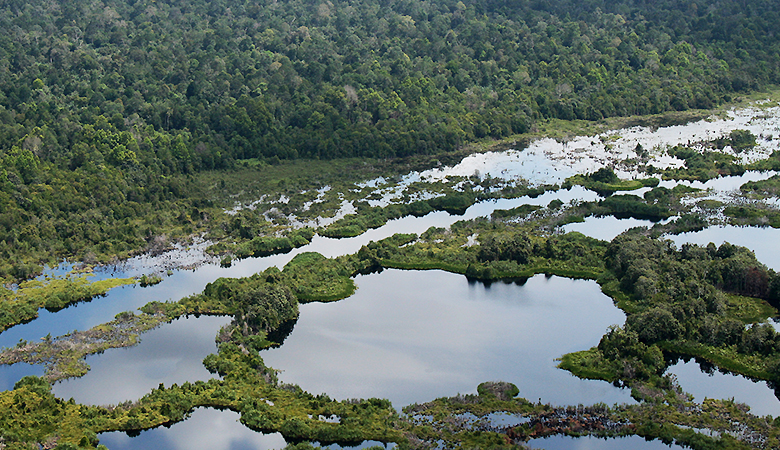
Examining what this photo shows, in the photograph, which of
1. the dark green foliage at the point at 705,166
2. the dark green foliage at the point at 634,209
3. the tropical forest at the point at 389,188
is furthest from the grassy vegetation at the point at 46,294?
the dark green foliage at the point at 705,166

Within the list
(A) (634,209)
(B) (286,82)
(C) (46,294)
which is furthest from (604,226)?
(B) (286,82)

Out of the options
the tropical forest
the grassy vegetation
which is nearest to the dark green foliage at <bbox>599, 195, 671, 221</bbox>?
the tropical forest

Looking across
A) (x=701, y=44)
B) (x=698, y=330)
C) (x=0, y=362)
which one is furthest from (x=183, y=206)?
(x=701, y=44)

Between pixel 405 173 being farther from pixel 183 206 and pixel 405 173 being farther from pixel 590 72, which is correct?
pixel 590 72

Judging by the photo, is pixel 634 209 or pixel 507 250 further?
pixel 634 209

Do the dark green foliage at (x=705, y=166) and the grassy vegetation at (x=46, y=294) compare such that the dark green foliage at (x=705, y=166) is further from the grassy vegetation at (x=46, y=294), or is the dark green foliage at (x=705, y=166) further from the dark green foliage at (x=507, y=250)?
the grassy vegetation at (x=46, y=294)

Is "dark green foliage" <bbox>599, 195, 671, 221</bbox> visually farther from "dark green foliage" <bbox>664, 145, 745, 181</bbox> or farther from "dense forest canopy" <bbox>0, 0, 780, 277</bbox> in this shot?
"dense forest canopy" <bbox>0, 0, 780, 277</bbox>

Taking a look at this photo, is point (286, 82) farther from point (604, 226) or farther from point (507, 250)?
point (507, 250)

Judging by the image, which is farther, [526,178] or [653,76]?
[653,76]
